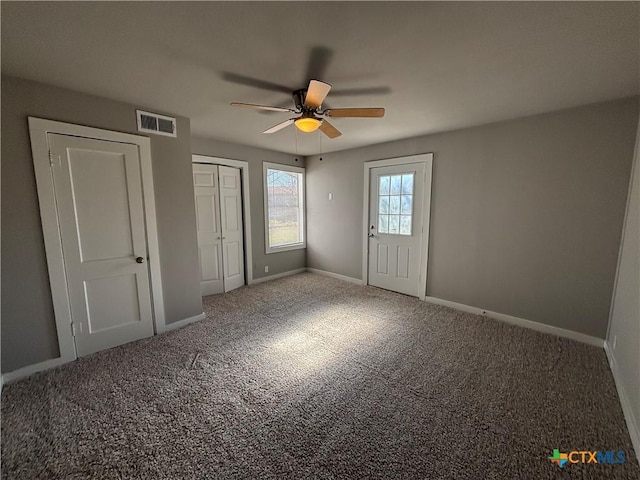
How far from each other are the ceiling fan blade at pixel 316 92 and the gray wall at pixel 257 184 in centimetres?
243

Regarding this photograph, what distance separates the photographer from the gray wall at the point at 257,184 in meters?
3.93

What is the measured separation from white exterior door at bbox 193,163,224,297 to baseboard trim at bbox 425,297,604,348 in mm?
3358

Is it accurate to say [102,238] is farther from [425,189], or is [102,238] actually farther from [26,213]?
[425,189]

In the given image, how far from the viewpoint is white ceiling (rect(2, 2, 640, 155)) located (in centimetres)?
130

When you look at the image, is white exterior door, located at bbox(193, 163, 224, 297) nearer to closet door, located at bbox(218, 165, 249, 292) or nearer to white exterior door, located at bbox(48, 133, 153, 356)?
closet door, located at bbox(218, 165, 249, 292)

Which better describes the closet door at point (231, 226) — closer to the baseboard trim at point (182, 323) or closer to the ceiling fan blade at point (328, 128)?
the baseboard trim at point (182, 323)

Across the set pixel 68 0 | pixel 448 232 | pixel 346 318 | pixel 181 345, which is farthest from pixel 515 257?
pixel 68 0

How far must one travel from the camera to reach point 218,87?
2154 mm

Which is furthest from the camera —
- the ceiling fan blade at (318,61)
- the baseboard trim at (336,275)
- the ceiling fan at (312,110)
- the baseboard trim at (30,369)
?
the baseboard trim at (336,275)

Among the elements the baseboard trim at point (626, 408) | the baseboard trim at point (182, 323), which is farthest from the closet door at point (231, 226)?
the baseboard trim at point (626, 408)

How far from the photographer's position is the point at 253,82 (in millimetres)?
2064

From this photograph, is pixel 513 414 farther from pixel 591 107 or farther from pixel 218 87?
pixel 218 87

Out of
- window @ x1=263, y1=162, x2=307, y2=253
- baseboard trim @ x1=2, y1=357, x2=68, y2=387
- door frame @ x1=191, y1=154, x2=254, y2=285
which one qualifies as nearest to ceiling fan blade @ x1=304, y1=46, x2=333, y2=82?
door frame @ x1=191, y1=154, x2=254, y2=285

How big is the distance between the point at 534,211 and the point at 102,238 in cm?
443
